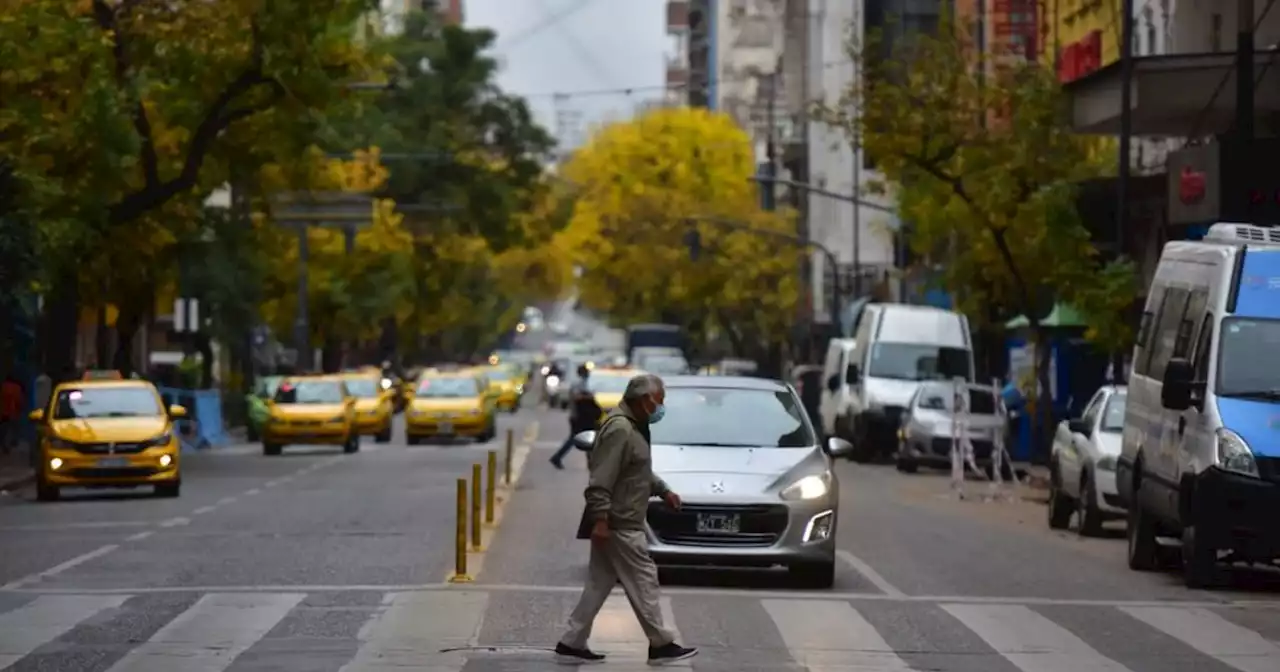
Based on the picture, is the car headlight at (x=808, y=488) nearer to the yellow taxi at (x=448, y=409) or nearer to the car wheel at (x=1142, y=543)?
the car wheel at (x=1142, y=543)

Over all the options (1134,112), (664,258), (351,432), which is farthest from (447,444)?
(664,258)

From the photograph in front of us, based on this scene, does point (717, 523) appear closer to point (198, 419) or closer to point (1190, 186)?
point (1190, 186)

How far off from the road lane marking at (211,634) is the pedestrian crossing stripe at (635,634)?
0.01 metres

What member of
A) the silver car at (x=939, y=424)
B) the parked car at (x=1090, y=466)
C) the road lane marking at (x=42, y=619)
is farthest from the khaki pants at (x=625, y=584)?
the silver car at (x=939, y=424)

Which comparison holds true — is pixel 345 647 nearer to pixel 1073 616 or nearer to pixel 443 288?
pixel 1073 616

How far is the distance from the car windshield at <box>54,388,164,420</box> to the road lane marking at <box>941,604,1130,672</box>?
18.4 meters

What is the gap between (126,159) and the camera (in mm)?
41812

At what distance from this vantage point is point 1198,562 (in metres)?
20.5

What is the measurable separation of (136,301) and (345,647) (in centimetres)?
3953

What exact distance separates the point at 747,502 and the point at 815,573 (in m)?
1.01

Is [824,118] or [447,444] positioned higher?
[824,118]

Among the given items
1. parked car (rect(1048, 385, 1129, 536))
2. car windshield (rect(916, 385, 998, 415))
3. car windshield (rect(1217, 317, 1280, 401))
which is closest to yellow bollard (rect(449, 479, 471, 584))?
car windshield (rect(1217, 317, 1280, 401))

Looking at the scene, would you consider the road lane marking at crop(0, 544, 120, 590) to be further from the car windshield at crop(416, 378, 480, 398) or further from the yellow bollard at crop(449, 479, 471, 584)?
the car windshield at crop(416, 378, 480, 398)

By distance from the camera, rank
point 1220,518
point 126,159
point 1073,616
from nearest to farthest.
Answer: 1. point 1073,616
2. point 1220,518
3. point 126,159
